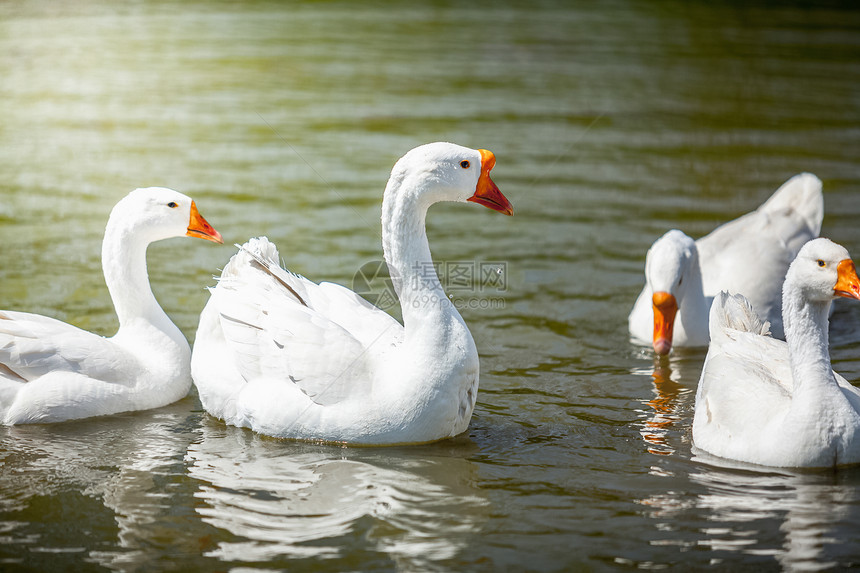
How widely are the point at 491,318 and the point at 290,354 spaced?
3.57 m

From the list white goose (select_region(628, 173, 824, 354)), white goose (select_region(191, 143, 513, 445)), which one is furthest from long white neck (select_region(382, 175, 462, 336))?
white goose (select_region(628, 173, 824, 354))

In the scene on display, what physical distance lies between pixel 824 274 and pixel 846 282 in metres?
0.15

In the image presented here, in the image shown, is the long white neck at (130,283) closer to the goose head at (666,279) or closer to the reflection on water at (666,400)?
the reflection on water at (666,400)

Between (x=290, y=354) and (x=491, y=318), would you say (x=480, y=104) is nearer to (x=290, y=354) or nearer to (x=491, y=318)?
(x=491, y=318)

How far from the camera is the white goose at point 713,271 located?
9344 millimetres

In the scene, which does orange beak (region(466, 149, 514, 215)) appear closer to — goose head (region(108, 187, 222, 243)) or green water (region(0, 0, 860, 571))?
green water (region(0, 0, 860, 571))

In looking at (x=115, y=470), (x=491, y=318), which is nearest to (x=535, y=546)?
(x=115, y=470)

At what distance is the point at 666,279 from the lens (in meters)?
9.30

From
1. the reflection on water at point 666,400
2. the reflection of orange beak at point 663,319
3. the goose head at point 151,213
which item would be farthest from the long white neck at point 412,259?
the reflection of orange beak at point 663,319

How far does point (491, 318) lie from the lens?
34.0 feet

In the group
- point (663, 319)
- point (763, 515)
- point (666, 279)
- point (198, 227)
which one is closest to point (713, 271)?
point (666, 279)

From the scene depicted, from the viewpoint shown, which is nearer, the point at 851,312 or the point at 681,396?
the point at 681,396

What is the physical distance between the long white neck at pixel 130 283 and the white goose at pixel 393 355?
1.16 m

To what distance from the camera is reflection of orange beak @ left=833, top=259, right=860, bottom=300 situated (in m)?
6.61
